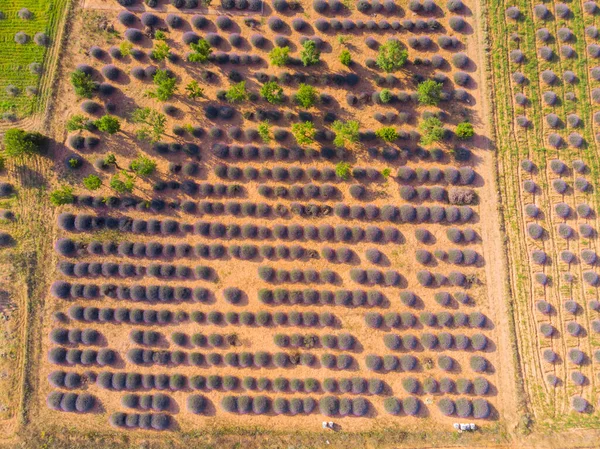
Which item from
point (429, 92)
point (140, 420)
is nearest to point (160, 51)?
point (429, 92)

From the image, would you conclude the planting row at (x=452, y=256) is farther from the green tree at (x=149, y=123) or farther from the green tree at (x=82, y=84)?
the green tree at (x=82, y=84)

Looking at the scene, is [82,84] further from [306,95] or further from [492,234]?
[492,234]

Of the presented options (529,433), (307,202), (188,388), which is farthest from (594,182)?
(188,388)

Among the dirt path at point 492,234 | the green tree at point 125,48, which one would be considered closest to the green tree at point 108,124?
the green tree at point 125,48

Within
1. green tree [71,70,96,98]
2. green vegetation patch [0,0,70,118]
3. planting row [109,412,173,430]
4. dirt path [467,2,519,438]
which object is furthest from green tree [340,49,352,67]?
planting row [109,412,173,430]

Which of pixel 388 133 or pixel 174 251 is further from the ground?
pixel 388 133

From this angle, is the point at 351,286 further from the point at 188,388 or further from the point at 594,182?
the point at 594,182

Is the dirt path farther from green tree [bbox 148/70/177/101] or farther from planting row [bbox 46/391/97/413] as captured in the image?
planting row [bbox 46/391/97/413]
